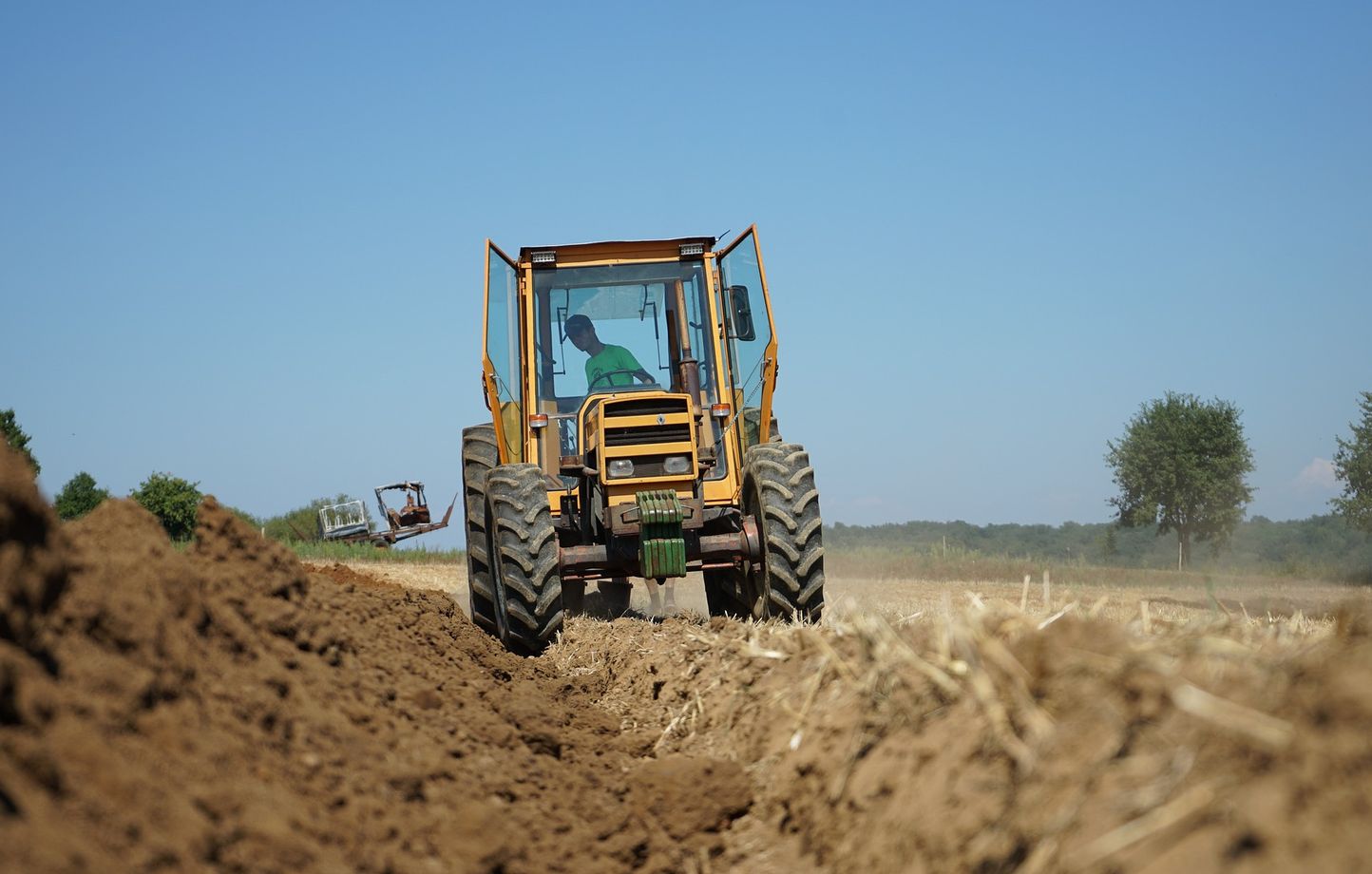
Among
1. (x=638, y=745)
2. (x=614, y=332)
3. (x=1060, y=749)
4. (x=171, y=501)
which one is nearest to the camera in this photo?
(x=1060, y=749)

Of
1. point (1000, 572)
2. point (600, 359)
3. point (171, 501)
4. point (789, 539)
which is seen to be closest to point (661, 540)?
point (789, 539)

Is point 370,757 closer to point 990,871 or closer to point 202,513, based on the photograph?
point 202,513

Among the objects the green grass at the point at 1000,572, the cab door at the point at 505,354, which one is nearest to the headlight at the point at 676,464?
the cab door at the point at 505,354

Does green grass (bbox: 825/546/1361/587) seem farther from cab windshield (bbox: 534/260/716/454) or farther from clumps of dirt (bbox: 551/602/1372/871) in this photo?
clumps of dirt (bbox: 551/602/1372/871)

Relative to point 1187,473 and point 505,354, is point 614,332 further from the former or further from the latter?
point 1187,473

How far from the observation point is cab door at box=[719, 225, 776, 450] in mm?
8930

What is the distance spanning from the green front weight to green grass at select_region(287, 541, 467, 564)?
20.4 m

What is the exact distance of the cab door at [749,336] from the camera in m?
8.93

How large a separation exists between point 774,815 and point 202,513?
243 centimetres

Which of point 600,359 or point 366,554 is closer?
point 600,359

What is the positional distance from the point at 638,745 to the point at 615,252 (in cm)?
502

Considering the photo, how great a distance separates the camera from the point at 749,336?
9.14m

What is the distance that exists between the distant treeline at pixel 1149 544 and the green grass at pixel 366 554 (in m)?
11.8

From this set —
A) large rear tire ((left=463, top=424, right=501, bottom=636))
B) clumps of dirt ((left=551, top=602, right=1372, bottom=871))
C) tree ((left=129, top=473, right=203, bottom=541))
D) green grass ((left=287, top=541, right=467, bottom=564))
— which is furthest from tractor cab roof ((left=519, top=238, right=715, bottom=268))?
tree ((left=129, top=473, right=203, bottom=541))
